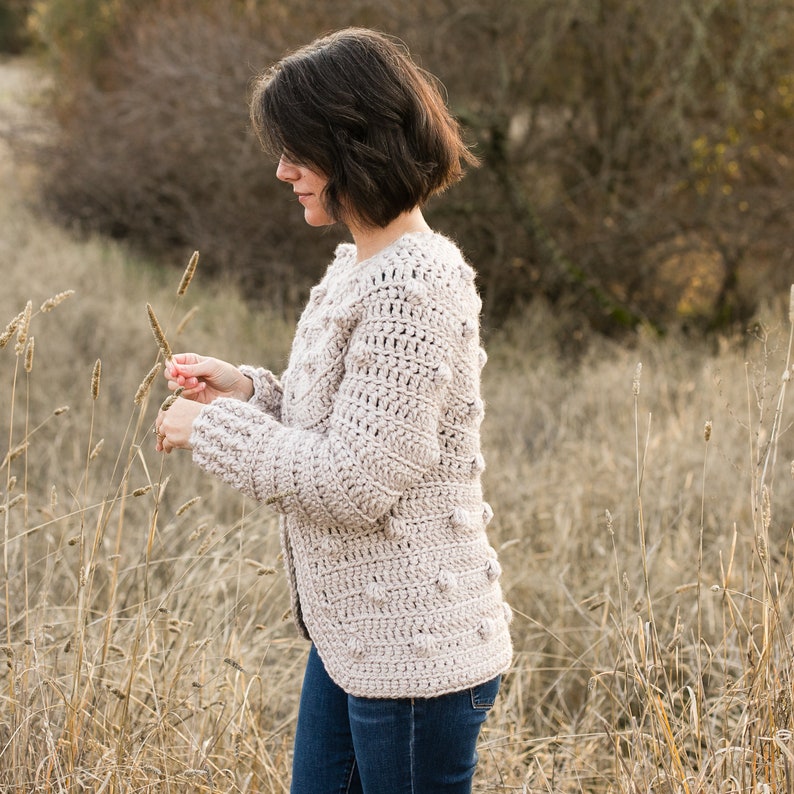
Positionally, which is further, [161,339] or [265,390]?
[265,390]

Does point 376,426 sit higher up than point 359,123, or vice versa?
point 359,123

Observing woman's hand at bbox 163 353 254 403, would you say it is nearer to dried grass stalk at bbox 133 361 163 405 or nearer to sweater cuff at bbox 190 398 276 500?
dried grass stalk at bbox 133 361 163 405

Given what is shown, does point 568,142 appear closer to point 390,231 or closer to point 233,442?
point 390,231

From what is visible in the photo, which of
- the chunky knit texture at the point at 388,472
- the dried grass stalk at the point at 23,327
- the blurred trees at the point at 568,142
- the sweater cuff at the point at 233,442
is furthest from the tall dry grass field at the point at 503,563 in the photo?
the blurred trees at the point at 568,142

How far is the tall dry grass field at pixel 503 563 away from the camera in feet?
5.64

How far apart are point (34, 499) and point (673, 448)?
259 cm

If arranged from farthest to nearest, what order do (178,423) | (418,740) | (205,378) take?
(205,378) → (178,423) → (418,740)

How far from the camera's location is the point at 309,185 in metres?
1.54

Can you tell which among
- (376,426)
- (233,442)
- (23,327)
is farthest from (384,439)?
(23,327)

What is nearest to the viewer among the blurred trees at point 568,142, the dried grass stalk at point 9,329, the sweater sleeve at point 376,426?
the sweater sleeve at point 376,426

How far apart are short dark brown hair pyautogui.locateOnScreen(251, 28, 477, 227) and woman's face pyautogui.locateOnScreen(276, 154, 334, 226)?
0.01m

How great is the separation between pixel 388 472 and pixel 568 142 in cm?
646

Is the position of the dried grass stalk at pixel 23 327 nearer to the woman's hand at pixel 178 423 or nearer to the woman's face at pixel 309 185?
the woman's hand at pixel 178 423

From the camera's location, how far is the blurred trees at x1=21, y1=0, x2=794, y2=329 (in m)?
6.71
